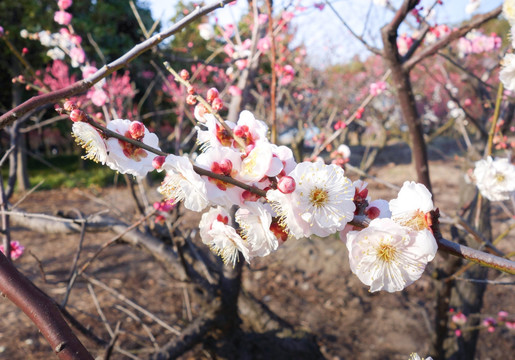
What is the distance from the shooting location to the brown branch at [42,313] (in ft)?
1.40

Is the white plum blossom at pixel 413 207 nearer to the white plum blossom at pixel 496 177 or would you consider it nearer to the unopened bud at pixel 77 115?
the unopened bud at pixel 77 115

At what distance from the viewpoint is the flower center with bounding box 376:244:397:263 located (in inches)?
26.5

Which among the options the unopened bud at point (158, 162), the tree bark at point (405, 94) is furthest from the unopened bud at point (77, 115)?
the tree bark at point (405, 94)

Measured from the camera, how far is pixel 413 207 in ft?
2.13

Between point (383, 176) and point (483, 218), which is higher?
point (383, 176)

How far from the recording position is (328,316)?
3.29 meters

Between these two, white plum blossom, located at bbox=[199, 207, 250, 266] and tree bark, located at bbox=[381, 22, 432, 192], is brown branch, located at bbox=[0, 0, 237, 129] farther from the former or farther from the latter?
tree bark, located at bbox=[381, 22, 432, 192]

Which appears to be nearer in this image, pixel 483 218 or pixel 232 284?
pixel 232 284

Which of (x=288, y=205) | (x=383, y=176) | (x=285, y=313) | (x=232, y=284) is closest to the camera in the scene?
(x=288, y=205)

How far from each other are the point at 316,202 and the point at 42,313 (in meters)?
0.48

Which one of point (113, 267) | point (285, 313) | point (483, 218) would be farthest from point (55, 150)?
point (483, 218)

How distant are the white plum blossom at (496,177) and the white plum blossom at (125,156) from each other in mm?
1542

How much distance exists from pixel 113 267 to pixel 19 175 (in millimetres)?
5542

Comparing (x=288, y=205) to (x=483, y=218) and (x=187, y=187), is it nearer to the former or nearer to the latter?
(x=187, y=187)
